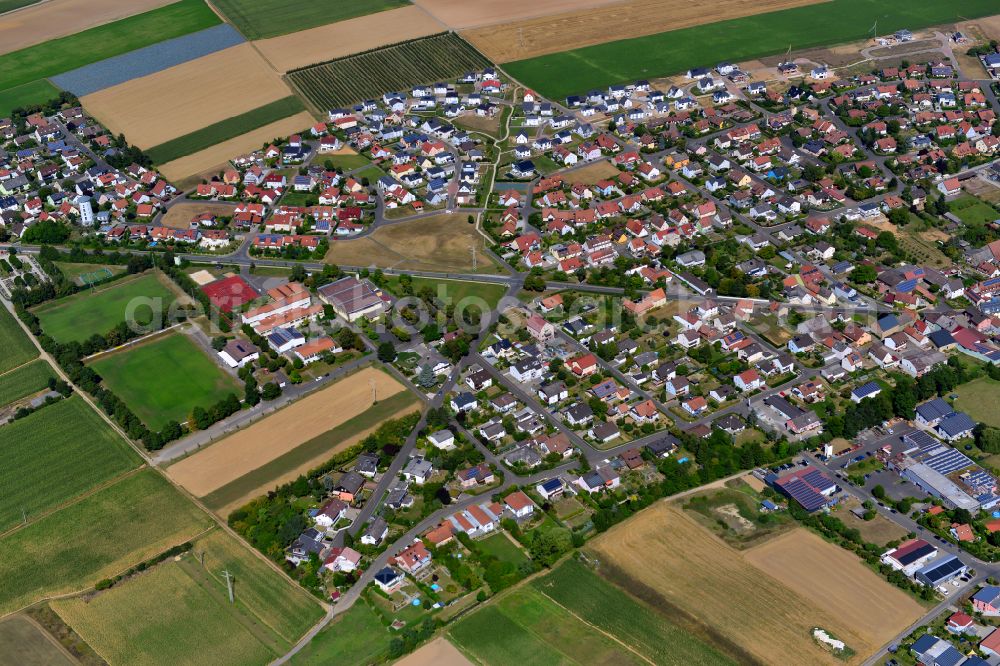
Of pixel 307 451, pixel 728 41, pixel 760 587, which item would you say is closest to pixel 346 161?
pixel 307 451

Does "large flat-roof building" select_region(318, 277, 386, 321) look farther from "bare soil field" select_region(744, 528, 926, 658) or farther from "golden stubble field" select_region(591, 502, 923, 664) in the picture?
"bare soil field" select_region(744, 528, 926, 658)

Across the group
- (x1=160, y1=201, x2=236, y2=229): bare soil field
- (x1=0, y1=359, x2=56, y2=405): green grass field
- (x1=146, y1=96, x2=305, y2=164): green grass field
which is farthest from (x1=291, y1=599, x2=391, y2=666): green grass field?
(x1=146, y1=96, x2=305, y2=164): green grass field

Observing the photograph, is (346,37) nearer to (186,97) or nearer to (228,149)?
(186,97)

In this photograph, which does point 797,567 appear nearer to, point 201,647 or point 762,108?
point 201,647

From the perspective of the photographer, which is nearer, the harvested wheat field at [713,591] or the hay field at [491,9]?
the harvested wheat field at [713,591]

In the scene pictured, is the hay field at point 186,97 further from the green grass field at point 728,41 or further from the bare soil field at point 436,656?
the bare soil field at point 436,656

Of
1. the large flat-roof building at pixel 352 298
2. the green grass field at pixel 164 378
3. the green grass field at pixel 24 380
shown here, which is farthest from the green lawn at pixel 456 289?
the green grass field at pixel 24 380

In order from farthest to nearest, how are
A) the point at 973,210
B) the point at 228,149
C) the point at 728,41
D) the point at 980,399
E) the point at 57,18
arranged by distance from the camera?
1. the point at 57,18
2. the point at 728,41
3. the point at 228,149
4. the point at 973,210
5. the point at 980,399

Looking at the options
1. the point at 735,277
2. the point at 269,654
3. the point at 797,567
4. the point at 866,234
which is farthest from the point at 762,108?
the point at 269,654
